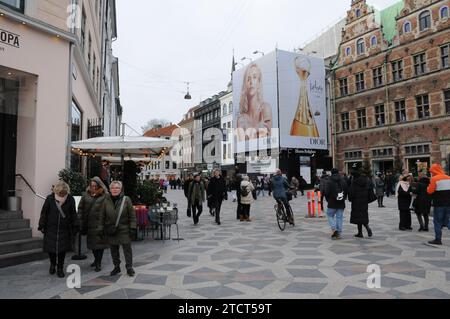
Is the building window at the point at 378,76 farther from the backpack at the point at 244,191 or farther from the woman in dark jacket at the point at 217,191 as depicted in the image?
the woman in dark jacket at the point at 217,191

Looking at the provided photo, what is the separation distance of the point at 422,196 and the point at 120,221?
8938 mm

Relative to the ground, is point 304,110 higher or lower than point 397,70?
lower

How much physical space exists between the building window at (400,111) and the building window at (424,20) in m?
6.39

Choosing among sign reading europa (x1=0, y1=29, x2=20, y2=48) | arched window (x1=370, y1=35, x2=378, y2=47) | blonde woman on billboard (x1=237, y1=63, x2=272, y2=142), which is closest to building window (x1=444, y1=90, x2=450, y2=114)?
arched window (x1=370, y1=35, x2=378, y2=47)

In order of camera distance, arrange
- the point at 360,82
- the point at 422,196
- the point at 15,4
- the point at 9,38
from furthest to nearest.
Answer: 1. the point at 360,82
2. the point at 422,196
3. the point at 15,4
4. the point at 9,38

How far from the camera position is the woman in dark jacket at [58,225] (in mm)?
6160

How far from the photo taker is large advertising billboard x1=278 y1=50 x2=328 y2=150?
36.1 meters

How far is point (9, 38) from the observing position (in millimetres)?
7777

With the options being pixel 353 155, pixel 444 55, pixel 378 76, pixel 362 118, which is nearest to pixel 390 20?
pixel 378 76

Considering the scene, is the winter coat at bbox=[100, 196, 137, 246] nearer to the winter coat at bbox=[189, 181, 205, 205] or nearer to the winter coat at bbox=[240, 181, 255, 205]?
Result: the winter coat at bbox=[189, 181, 205, 205]

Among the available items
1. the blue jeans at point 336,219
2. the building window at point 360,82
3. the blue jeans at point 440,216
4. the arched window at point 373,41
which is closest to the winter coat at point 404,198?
the blue jeans at point 440,216

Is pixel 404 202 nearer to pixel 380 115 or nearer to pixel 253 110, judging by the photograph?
pixel 380 115

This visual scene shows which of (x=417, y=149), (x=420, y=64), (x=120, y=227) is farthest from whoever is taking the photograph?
(x=420, y=64)
